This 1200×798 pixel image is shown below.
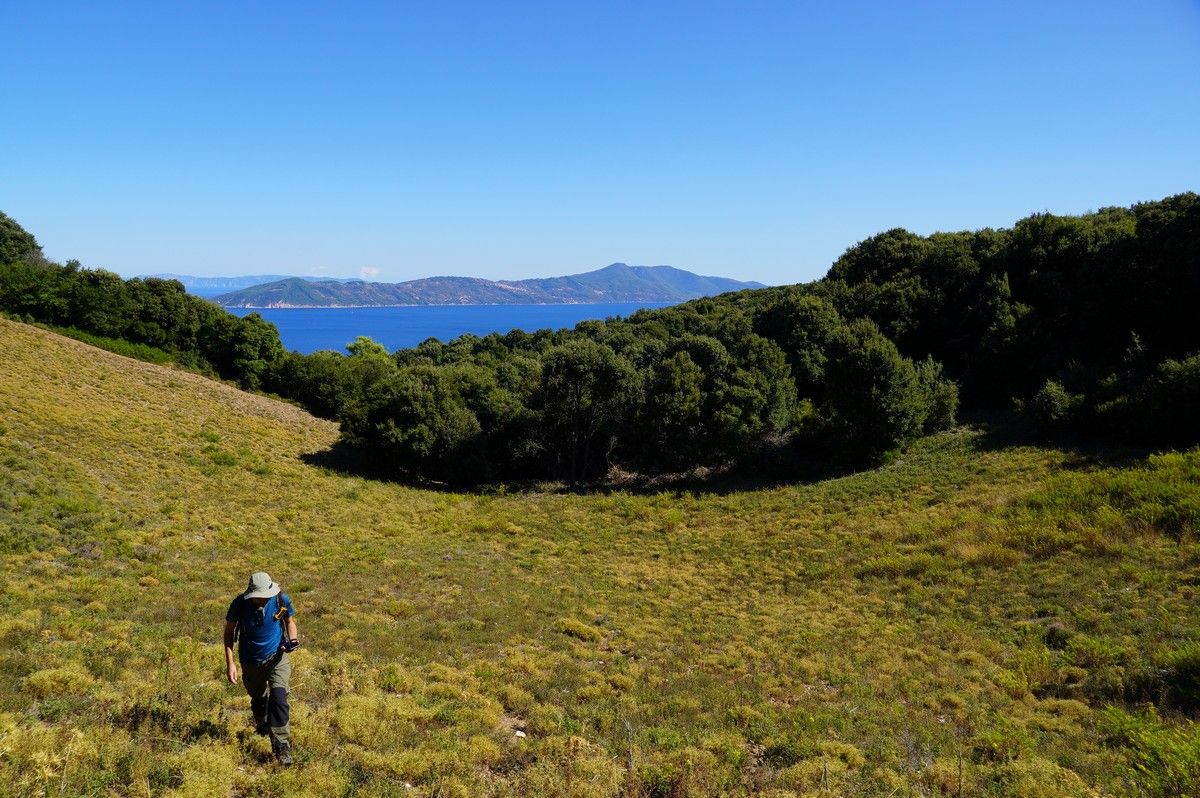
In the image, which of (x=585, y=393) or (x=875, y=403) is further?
(x=585, y=393)

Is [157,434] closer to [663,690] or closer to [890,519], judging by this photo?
[663,690]

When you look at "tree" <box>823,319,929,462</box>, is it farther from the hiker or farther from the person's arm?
the person's arm

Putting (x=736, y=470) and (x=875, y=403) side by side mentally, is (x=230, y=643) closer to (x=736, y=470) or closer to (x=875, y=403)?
(x=736, y=470)

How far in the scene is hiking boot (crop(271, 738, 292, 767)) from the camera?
6.56 meters

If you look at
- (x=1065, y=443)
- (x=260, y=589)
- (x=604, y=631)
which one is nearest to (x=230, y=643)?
(x=260, y=589)

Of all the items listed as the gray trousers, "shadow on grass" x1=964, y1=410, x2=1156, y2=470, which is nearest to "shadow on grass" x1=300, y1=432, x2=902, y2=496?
"shadow on grass" x1=964, y1=410, x2=1156, y2=470

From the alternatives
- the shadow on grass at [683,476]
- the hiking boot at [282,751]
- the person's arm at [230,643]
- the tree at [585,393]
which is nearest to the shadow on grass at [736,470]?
the shadow on grass at [683,476]

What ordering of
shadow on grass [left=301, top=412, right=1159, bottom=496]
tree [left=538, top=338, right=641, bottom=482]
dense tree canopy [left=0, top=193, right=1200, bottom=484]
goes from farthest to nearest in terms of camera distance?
tree [left=538, top=338, right=641, bottom=482]
dense tree canopy [left=0, top=193, right=1200, bottom=484]
shadow on grass [left=301, top=412, right=1159, bottom=496]

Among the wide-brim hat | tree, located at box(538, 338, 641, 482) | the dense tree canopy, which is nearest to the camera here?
the wide-brim hat

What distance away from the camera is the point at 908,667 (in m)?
11.9

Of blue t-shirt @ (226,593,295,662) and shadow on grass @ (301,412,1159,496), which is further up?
blue t-shirt @ (226,593,295,662)

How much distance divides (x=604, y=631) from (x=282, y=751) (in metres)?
8.62

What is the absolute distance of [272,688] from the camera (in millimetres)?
6641

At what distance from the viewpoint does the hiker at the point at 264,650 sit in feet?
21.6
